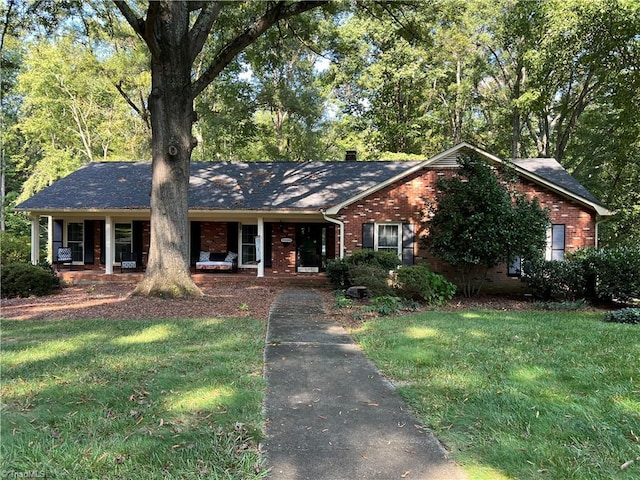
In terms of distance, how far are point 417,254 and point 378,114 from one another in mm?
15002

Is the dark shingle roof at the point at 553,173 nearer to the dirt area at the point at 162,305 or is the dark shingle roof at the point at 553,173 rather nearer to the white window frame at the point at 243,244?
the dirt area at the point at 162,305

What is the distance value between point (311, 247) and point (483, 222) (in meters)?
7.08

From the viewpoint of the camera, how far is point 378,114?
86.7 feet

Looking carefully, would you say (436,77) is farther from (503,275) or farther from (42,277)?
(42,277)

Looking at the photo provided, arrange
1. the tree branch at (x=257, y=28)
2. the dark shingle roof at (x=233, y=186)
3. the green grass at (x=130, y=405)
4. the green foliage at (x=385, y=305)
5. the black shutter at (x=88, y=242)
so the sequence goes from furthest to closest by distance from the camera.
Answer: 1. the black shutter at (x=88, y=242)
2. the dark shingle roof at (x=233, y=186)
3. the tree branch at (x=257, y=28)
4. the green foliage at (x=385, y=305)
5. the green grass at (x=130, y=405)

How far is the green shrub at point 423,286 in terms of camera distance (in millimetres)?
10492

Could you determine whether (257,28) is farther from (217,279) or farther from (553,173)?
(553,173)

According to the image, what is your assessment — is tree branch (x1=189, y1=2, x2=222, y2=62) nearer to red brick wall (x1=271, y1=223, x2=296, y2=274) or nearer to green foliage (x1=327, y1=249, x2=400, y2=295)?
green foliage (x1=327, y1=249, x2=400, y2=295)

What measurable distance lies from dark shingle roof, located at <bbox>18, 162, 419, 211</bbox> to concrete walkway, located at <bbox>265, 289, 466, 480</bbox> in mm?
9536

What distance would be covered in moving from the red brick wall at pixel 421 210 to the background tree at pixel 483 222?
1785 millimetres

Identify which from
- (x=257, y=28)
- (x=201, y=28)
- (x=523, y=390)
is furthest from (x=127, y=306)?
(x=523, y=390)

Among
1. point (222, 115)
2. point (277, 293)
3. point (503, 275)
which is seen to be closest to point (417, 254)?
point (503, 275)

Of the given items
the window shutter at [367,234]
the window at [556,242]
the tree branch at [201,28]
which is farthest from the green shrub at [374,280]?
the tree branch at [201,28]

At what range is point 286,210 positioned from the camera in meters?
15.0
